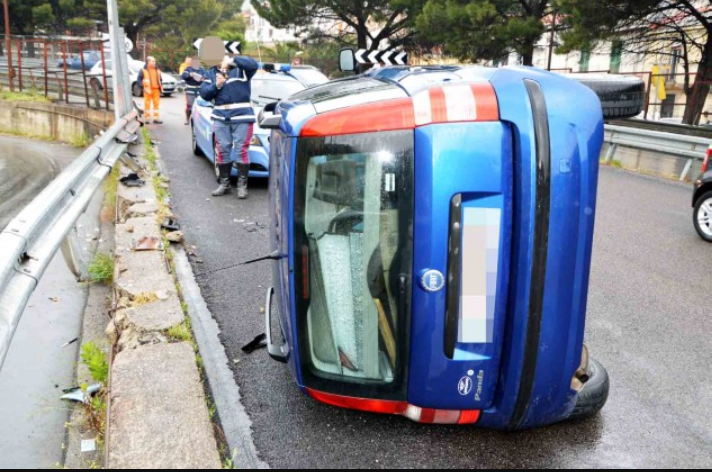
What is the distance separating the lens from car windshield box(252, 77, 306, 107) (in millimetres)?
11555

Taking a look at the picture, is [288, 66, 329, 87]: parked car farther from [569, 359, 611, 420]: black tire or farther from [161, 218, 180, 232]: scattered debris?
[569, 359, 611, 420]: black tire

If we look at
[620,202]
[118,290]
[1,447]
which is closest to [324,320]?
[1,447]

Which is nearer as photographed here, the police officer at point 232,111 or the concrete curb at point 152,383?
the concrete curb at point 152,383

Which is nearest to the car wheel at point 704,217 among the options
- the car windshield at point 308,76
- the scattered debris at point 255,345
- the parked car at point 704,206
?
the parked car at point 704,206

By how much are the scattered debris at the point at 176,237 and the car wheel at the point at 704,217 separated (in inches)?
235

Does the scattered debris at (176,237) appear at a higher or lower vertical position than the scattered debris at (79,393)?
higher

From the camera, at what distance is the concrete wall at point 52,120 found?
18.9 metres

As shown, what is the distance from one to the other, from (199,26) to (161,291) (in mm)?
50350

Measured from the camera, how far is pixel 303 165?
3.13 meters

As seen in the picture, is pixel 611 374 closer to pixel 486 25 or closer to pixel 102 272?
pixel 102 272

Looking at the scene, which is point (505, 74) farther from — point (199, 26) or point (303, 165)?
point (199, 26)

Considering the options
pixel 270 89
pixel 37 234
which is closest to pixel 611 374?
pixel 37 234

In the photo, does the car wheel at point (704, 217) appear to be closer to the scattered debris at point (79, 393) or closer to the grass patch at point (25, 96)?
the scattered debris at point (79, 393)

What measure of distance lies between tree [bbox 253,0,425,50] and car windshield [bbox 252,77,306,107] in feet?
73.3
